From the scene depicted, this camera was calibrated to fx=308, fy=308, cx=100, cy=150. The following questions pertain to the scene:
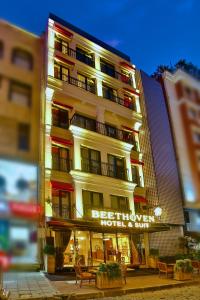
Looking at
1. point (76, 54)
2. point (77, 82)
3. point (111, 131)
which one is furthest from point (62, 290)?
point (76, 54)

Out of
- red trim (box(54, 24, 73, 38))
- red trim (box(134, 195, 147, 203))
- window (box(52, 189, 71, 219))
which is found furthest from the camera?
red trim (box(134, 195, 147, 203))

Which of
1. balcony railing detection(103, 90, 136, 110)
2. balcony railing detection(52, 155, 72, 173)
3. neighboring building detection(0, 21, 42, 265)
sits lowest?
neighboring building detection(0, 21, 42, 265)

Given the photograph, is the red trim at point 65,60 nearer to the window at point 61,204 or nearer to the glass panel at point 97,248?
the window at point 61,204

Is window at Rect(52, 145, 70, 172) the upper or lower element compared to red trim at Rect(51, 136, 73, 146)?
lower

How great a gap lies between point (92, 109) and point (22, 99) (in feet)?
62.9

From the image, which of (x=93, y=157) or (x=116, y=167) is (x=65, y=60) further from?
(x=116, y=167)

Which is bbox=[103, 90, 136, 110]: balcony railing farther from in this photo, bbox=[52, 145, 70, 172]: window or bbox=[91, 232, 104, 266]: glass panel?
bbox=[91, 232, 104, 266]: glass panel

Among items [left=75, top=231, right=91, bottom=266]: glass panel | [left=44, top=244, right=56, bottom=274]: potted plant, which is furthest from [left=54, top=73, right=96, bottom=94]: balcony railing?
[left=44, top=244, right=56, bottom=274]: potted plant

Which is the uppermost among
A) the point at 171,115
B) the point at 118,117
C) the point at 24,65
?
the point at 118,117

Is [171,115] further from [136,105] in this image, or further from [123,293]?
[136,105]

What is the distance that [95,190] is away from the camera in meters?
18.0

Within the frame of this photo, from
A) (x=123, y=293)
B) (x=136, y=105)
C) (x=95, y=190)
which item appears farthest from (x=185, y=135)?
(x=136, y=105)

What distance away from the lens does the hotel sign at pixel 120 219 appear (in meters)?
15.8

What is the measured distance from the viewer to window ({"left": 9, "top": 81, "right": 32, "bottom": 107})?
1.09m
